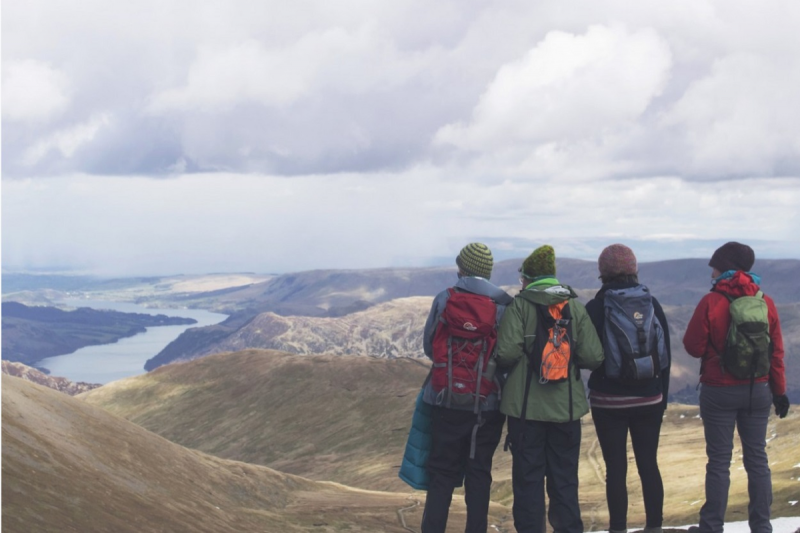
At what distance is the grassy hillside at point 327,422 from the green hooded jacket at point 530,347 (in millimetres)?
28098

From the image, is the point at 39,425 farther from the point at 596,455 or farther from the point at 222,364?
the point at 222,364

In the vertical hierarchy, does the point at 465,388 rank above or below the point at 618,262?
below

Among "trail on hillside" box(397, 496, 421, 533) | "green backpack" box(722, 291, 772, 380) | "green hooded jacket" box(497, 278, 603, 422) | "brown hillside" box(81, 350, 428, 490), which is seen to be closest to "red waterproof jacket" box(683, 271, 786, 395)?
"green backpack" box(722, 291, 772, 380)

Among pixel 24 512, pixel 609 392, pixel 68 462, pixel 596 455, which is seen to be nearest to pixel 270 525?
pixel 68 462

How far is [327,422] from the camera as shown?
133875 mm

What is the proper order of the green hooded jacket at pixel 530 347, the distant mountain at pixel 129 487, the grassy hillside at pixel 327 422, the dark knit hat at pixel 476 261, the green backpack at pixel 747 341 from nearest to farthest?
1. the green hooded jacket at pixel 530 347
2. the green backpack at pixel 747 341
3. the dark knit hat at pixel 476 261
4. the distant mountain at pixel 129 487
5. the grassy hillside at pixel 327 422

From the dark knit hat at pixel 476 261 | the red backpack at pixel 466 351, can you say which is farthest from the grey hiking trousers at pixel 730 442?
the dark knit hat at pixel 476 261

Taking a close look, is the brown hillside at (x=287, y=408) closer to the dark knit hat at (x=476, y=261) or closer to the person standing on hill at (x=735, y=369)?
the person standing on hill at (x=735, y=369)

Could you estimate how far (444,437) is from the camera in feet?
44.9

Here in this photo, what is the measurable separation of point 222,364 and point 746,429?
584 feet

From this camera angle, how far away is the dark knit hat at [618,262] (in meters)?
13.4

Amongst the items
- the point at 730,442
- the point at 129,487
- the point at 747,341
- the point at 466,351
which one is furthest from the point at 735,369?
the point at 129,487

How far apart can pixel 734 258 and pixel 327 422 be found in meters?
125

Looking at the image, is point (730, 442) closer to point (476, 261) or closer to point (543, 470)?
point (543, 470)
